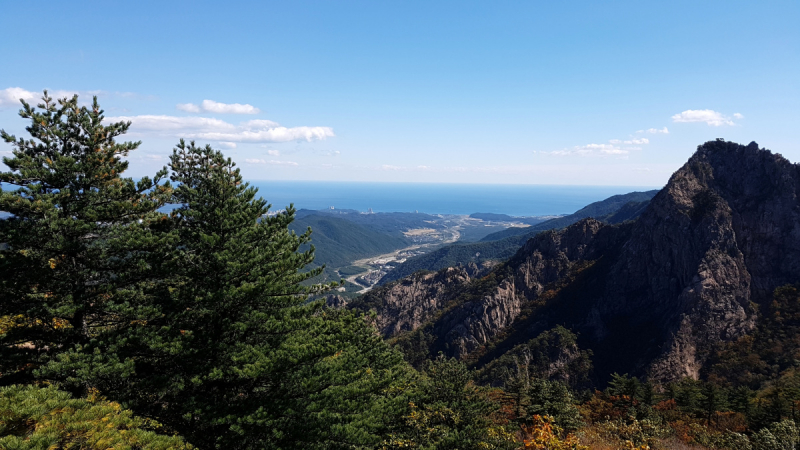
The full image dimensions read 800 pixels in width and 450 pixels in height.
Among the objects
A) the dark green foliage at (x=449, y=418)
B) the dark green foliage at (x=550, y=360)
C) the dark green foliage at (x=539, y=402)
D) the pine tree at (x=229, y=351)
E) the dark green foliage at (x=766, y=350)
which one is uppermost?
the pine tree at (x=229, y=351)

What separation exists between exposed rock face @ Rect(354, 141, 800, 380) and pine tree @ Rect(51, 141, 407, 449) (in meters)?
90.7

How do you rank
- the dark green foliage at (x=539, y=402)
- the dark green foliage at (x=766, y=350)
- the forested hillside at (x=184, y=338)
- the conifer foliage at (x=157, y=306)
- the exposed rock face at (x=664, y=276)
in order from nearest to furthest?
the forested hillside at (x=184, y=338) < the conifer foliage at (x=157, y=306) < the dark green foliage at (x=539, y=402) < the dark green foliage at (x=766, y=350) < the exposed rock face at (x=664, y=276)

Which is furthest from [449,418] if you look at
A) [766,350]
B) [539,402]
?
[766,350]

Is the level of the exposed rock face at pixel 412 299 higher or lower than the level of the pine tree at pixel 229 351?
lower

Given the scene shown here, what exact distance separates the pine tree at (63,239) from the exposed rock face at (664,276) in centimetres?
9838

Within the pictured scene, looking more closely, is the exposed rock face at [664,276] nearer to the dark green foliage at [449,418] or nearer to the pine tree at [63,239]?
the dark green foliage at [449,418]

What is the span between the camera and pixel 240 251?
16109 millimetres

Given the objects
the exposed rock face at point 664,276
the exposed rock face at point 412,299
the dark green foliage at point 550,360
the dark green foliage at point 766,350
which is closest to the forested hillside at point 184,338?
the dark green foliage at point 766,350

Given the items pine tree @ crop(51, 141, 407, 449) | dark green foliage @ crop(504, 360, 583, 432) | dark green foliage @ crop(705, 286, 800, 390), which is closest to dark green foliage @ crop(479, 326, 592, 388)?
dark green foliage @ crop(705, 286, 800, 390)

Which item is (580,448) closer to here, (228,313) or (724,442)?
(228,313)

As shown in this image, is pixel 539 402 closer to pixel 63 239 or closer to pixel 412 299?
pixel 63 239

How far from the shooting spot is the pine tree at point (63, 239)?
549 inches

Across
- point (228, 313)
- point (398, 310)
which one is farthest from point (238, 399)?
point (398, 310)

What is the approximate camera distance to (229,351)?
15.2 meters
